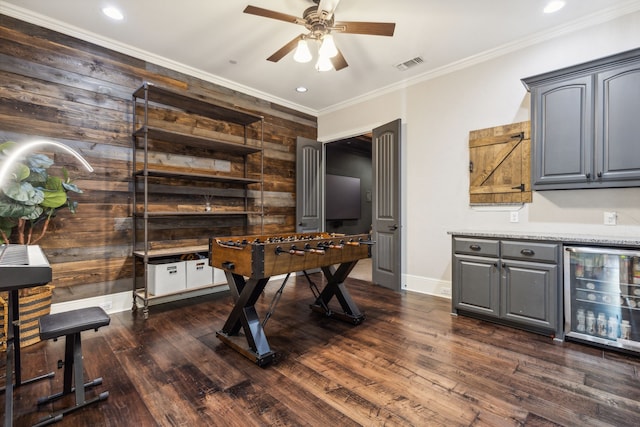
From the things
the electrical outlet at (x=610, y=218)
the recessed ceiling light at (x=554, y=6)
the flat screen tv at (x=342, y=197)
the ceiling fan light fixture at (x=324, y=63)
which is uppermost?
the recessed ceiling light at (x=554, y=6)

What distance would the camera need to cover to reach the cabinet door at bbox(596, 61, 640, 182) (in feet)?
7.98

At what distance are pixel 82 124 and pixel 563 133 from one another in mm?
4651

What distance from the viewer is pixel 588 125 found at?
2.61 m

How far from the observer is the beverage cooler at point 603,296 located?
2.37 metres

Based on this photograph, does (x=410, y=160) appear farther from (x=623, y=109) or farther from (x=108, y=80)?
(x=108, y=80)

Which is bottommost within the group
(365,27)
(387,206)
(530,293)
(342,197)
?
(530,293)

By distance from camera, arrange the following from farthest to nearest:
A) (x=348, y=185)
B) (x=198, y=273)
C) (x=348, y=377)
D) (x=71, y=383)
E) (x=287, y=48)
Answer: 1. (x=348, y=185)
2. (x=198, y=273)
3. (x=287, y=48)
4. (x=348, y=377)
5. (x=71, y=383)

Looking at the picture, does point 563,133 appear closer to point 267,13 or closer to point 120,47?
point 267,13

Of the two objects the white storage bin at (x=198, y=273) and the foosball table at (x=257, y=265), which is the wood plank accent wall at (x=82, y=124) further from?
the foosball table at (x=257, y=265)

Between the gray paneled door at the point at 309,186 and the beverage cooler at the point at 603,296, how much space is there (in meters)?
3.46

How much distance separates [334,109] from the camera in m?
5.28

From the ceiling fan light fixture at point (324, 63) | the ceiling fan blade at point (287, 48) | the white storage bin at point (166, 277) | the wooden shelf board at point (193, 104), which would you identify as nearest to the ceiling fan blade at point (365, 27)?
the ceiling fan light fixture at point (324, 63)

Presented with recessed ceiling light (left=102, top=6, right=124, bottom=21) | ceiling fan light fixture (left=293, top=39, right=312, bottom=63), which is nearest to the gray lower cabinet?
ceiling fan light fixture (left=293, top=39, right=312, bottom=63)

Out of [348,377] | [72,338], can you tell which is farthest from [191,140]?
[348,377]
